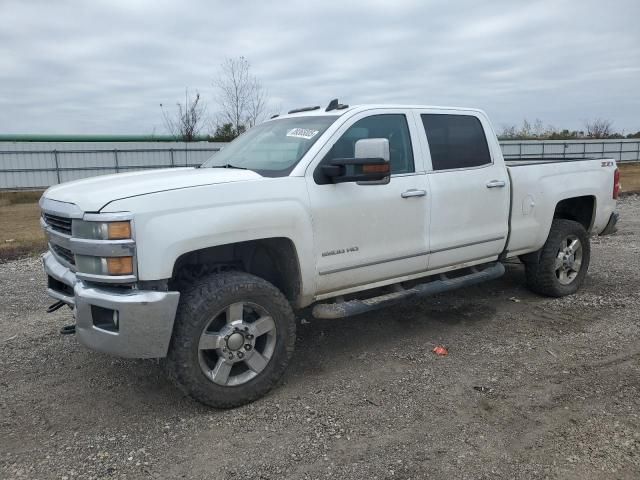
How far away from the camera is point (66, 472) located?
2.91 metres

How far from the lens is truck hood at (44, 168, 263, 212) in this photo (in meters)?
3.22

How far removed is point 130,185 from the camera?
3.40m

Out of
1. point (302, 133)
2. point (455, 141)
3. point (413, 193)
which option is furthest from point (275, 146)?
point (455, 141)

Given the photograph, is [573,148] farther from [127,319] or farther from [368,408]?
[127,319]

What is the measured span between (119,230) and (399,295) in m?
2.25

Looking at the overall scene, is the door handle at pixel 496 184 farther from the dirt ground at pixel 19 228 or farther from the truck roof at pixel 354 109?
the dirt ground at pixel 19 228

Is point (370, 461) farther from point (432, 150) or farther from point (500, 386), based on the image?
point (432, 150)

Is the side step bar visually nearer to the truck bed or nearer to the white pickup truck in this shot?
the white pickup truck

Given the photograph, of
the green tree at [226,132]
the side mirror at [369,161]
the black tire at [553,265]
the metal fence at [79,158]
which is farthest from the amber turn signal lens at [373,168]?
the green tree at [226,132]

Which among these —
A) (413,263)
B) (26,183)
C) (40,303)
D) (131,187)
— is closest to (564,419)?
(413,263)

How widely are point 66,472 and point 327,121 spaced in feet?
9.47

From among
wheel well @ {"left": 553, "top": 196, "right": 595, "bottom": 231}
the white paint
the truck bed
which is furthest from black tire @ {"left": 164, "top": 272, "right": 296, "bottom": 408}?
wheel well @ {"left": 553, "top": 196, "right": 595, "bottom": 231}

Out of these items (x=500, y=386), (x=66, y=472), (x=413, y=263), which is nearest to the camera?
(x=66, y=472)

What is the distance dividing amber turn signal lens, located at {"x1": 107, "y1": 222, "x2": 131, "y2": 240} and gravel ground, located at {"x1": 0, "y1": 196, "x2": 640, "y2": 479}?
1201 millimetres
